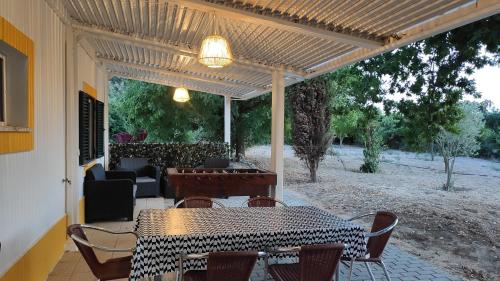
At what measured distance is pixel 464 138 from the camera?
10.8 m

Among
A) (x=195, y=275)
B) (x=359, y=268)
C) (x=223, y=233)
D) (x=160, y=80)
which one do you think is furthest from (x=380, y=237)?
(x=160, y=80)

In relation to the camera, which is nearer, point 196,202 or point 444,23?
point 444,23

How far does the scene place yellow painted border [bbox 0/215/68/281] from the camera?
3.24 meters

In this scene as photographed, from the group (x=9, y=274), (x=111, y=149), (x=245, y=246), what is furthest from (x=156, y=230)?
(x=111, y=149)

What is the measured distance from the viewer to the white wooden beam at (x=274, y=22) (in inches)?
169

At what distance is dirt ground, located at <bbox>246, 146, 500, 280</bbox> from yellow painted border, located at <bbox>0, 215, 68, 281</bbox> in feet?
15.1

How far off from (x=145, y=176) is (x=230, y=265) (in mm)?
7923

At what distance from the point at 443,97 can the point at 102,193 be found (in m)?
6.59

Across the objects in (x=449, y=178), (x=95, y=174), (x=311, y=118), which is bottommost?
(x=449, y=178)

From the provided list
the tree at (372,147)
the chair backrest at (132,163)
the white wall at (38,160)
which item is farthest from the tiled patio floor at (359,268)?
the tree at (372,147)

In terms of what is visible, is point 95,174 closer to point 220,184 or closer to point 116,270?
point 220,184

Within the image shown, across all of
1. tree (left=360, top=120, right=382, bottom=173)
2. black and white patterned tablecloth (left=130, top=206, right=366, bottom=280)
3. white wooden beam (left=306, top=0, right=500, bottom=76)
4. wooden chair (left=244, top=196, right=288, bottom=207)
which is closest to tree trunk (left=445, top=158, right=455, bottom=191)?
tree (left=360, top=120, right=382, bottom=173)

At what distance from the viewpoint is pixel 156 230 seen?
10.4 ft

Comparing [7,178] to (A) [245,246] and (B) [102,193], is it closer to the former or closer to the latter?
(A) [245,246]
